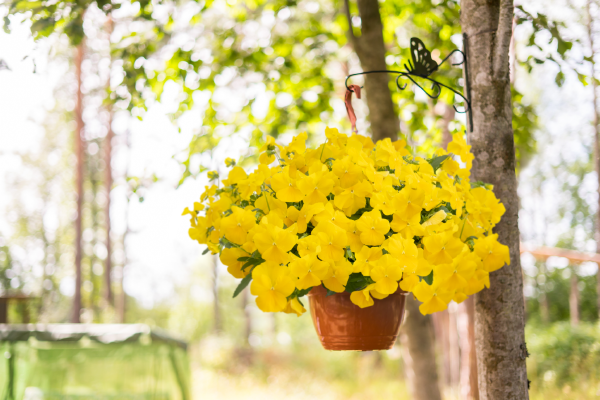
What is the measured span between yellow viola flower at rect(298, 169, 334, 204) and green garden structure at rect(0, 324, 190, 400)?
3.30 m

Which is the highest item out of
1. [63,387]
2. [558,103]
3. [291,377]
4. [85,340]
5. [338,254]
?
[558,103]

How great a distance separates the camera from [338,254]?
83 centimetres

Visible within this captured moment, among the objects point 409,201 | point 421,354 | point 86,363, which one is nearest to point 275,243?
point 409,201

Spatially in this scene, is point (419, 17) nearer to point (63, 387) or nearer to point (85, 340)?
point (85, 340)

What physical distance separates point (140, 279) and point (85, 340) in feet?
67.8

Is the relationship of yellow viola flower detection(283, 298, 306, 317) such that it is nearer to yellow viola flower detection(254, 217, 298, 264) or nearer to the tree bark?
yellow viola flower detection(254, 217, 298, 264)

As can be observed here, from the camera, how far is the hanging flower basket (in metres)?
0.81

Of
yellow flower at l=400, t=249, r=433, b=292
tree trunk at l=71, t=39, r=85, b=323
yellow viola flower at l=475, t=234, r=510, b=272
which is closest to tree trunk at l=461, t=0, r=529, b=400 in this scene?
yellow viola flower at l=475, t=234, r=510, b=272

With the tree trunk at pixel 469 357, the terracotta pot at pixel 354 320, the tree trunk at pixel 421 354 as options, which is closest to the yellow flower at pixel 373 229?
the terracotta pot at pixel 354 320

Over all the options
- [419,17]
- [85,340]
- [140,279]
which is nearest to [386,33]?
[419,17]

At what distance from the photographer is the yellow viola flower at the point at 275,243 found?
0.82 metres

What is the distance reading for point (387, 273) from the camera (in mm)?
825

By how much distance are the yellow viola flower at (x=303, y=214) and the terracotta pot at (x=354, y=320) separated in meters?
0.18

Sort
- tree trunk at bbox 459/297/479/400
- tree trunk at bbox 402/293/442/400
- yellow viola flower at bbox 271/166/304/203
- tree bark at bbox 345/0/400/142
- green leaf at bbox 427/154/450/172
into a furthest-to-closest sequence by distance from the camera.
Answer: tree trunk at bbox 459/297/479/400 < tree trunk at bbox 402/293/442/400 < tree bark at bbox 345/0/400/142 < green leaf at bbox 427/154/450/172 < yellow viola flower at bbox 271/166/304/203
